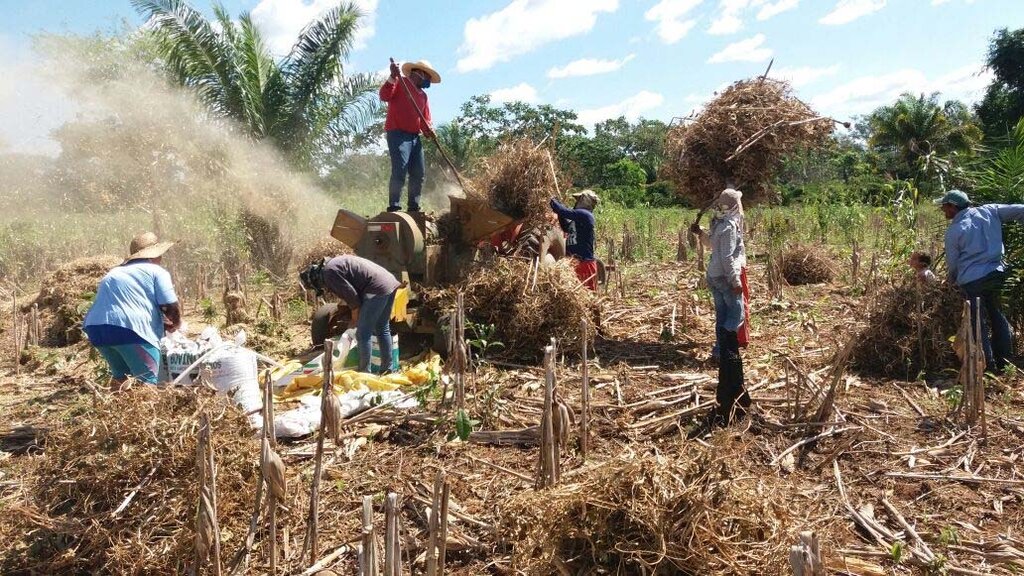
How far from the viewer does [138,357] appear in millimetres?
4938

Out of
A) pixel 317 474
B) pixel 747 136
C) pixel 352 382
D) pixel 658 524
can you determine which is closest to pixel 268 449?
pixel 317 474

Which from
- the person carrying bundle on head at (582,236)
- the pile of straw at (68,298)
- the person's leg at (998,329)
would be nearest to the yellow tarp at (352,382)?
the person carrying bundle on head at (582,236)

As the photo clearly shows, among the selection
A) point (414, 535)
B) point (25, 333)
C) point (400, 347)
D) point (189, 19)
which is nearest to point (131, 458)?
Result: point (414, 535)

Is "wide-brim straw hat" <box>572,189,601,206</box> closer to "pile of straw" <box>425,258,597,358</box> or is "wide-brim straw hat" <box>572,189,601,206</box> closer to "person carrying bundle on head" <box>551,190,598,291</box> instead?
"person carrying bundle on head" <box>551,190,598,291</box>

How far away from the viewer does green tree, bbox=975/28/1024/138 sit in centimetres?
2938

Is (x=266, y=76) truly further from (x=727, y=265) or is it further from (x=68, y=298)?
(x=727, y=265)

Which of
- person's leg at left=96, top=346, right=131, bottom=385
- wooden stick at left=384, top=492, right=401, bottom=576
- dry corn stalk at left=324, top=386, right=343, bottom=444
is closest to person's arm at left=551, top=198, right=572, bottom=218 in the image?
person's leg at left=96, top=346, right=131, bottom=385

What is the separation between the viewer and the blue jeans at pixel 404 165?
743 cm

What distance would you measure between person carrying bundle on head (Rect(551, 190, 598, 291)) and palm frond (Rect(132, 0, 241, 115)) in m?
8.93

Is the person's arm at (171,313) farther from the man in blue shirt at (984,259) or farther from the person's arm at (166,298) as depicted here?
the man in blue shirt at (984,259)

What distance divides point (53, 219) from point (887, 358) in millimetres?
21083

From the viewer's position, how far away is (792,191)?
32188 mm

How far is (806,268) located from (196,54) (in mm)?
11876

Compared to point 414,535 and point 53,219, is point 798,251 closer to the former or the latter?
point 414,535
